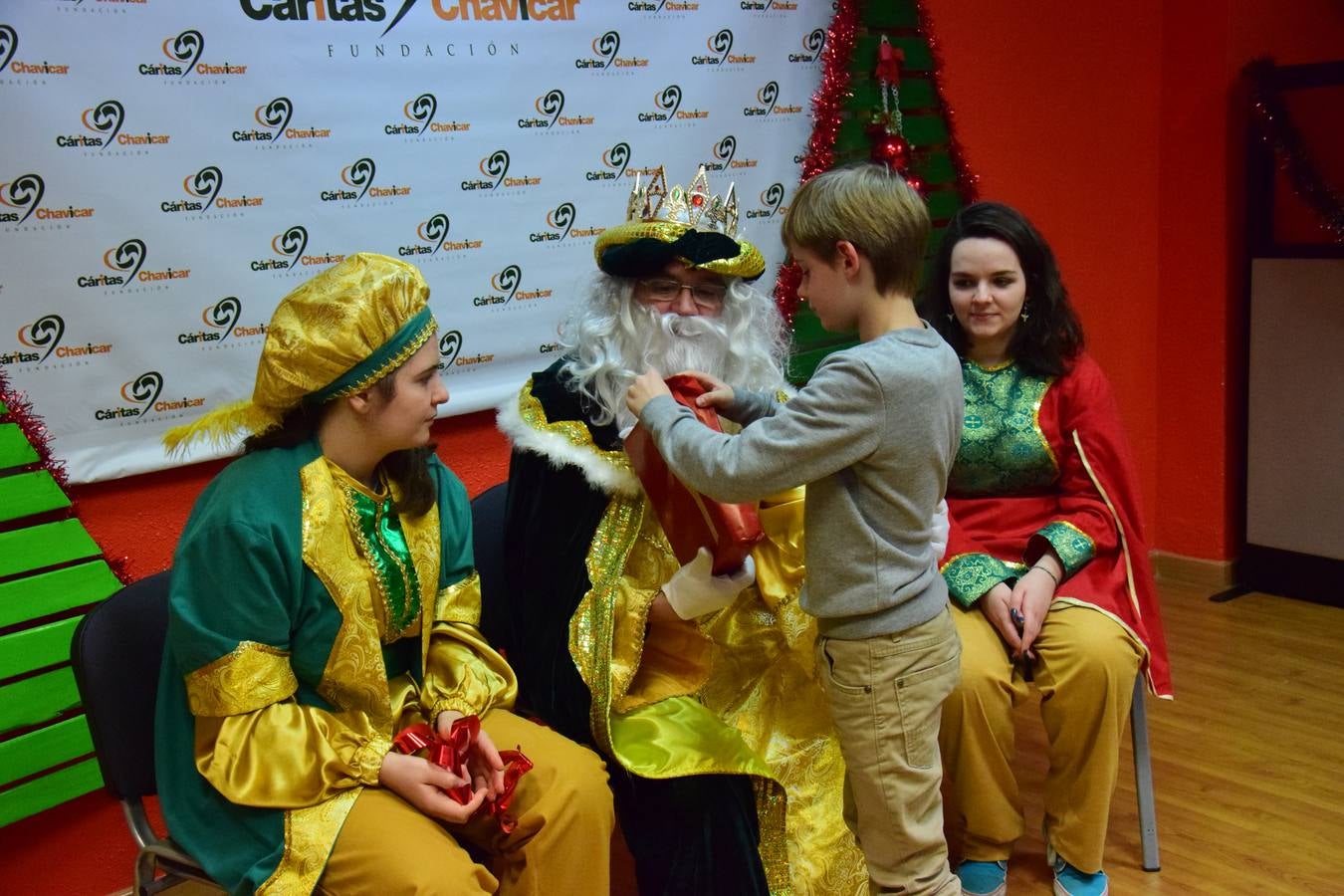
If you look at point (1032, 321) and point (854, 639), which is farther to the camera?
point (1032, 321)

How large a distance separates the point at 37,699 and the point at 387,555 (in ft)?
3.17

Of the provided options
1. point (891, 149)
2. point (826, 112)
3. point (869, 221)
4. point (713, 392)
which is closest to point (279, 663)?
point (713, 392)

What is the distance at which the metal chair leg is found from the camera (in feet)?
8.92

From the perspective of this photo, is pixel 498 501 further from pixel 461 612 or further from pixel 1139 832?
pixel 1139 832

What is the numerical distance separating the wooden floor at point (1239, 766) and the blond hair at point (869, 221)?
5.07 feet

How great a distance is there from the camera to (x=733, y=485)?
73.7 inches

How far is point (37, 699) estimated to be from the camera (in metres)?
2.43

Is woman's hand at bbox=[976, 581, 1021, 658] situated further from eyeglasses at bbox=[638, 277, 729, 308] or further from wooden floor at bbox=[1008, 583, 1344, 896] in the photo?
eyeglasses at bbox=[638, 277, 729, 308]

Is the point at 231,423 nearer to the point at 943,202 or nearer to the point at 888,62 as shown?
the point at 888,62

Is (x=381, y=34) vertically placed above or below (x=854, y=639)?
above

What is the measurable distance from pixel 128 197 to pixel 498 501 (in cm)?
98

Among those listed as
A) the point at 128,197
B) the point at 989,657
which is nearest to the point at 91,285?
the point at 128,197

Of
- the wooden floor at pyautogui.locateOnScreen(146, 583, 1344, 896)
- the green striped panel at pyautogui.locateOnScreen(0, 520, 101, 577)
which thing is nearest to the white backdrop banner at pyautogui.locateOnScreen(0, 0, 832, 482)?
the green striped panel at pyautogui.locateOnScreen(0, 520, 101, 577)

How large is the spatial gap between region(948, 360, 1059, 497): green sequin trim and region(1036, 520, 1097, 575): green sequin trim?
16cm
